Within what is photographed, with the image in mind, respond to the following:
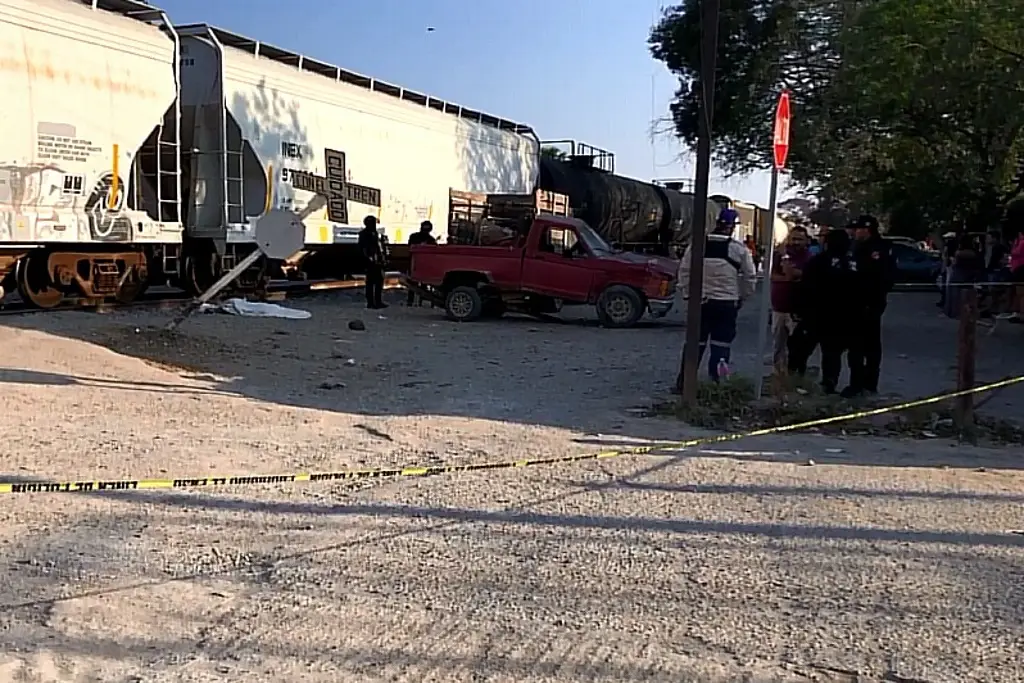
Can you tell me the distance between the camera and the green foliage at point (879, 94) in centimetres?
1599

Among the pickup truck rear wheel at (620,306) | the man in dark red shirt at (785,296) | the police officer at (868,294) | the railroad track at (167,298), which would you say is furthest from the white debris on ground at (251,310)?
the police officer at (868,294)

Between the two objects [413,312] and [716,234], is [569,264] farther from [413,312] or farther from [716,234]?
[716,234]

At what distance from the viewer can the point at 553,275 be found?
18.1 meters

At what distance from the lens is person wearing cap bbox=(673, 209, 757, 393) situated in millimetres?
10339

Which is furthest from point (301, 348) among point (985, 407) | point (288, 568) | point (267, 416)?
point (288, 568)

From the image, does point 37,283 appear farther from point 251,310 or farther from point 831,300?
point 831,300

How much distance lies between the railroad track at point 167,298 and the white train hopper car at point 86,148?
19 centimetres

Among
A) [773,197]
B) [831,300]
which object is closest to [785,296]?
[831,300]

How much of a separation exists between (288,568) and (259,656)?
99cm

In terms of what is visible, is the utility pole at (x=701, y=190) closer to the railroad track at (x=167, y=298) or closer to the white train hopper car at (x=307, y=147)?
the railroad track at (x=167, y=298)

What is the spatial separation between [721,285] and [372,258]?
10.2 meters

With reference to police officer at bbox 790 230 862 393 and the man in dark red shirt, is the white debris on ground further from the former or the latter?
police officer at bbox 790 230 862 393

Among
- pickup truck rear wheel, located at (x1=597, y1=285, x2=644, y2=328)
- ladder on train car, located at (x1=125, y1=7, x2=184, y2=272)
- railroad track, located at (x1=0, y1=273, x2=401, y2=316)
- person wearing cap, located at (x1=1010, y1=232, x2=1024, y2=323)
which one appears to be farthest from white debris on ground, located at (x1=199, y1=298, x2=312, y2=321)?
person wearing cap, located at (x1=1010, y1=232, x2=1024, y2=323)

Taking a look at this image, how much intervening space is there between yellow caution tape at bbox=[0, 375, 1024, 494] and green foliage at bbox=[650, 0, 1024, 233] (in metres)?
8.84
